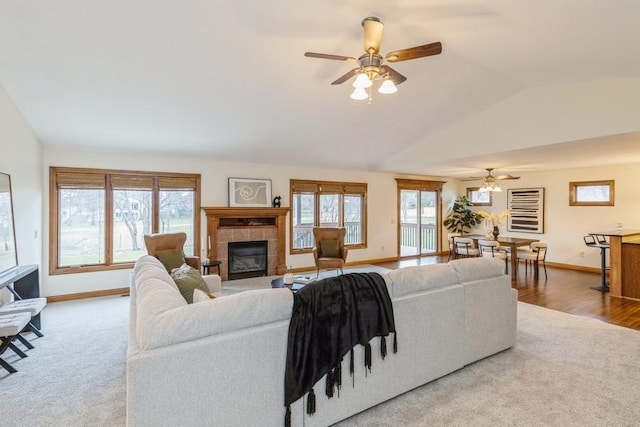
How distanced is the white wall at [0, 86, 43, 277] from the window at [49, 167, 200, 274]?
0.31 meters

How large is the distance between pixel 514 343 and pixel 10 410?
4170 mm

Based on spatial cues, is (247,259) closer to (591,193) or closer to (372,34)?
(372,34)

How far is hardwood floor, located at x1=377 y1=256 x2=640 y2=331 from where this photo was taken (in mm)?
4152

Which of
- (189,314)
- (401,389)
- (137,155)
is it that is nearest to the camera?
(189,314)

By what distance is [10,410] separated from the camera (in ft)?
7.42

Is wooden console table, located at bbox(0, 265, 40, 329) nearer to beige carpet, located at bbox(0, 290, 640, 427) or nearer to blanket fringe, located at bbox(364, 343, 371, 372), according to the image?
beige carpet, located at bbox(0, 290, 640, 427)

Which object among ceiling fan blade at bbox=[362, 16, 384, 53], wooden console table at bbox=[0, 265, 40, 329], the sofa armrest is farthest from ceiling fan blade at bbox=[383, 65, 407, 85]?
wooden console table at bbox=[0, 265, 40, 329]

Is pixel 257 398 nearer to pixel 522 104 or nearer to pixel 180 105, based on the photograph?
pixel 180 105

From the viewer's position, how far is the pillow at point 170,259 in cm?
442

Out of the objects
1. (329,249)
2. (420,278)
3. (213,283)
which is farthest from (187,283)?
(329,249)

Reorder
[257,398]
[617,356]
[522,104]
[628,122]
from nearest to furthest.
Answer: [257,398]
[617,356]
[628,122]
[522,104]

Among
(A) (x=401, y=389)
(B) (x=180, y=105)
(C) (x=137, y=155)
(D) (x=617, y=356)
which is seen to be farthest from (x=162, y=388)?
(C) (x=137, y=155)

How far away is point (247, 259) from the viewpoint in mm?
6316

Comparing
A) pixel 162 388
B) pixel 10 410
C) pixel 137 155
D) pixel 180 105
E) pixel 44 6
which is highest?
pixel 44 6
